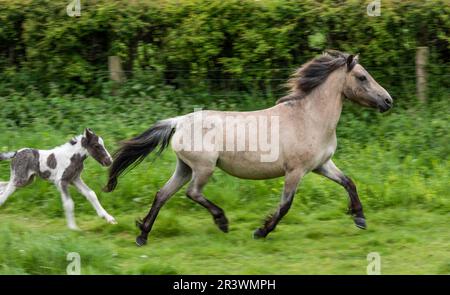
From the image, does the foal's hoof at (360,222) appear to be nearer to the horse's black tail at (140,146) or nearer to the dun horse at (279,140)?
the dun horse at (279,140)

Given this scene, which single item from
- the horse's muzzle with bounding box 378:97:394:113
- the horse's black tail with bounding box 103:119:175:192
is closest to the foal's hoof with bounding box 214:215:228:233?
the horse's black tail with bounding box 103:119:175:192

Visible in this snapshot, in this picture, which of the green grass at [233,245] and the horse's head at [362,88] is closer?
the green grass at [233,245]

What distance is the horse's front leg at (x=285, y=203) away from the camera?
8.90m

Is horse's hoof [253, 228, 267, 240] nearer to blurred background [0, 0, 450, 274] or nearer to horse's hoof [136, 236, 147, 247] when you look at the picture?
blurred background [0, 0, 450, 274]

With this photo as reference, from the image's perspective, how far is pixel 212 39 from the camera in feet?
42.4

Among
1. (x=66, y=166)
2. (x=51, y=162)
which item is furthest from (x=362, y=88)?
(x=51, y=162)

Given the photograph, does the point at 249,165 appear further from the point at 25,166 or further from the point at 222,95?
the point at 222,95

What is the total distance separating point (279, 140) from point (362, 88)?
1.10m

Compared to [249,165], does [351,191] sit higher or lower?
lower

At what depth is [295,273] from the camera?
25.8 feet

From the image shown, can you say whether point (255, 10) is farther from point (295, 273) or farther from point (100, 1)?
point (295, 273)

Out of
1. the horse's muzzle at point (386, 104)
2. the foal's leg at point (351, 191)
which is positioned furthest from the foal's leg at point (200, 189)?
the horse's muzzle at point (386, 104)

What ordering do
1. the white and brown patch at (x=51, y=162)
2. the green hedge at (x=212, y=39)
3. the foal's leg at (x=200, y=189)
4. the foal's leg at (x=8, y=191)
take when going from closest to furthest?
the foal's leg at (x=200, y=189), the white and brown patch at (x=51, y=162), the foal's leg at (x=8, y=191), the green hedge at (x=212, y=39)
